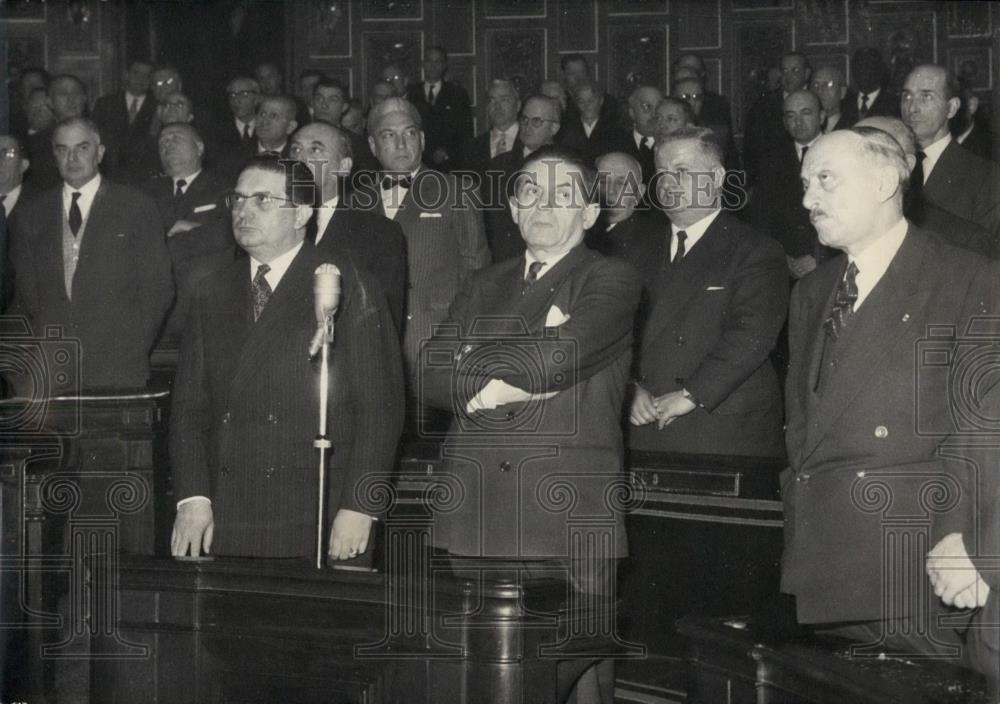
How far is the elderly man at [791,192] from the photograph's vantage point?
5594mm

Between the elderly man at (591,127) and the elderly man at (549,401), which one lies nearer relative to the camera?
the elderly man at (549,401)

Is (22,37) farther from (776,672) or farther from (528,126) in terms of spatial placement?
(776,672)

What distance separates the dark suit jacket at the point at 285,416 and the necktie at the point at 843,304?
3.63ft

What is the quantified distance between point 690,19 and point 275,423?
240 inches

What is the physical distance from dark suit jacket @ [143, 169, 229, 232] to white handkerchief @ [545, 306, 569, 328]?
9.46ft

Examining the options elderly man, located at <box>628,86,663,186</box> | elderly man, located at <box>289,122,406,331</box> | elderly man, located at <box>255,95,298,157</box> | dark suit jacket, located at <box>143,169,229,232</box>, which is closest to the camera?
elderly man, located at <box>289,122,406,331</box>

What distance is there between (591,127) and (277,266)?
4399mm

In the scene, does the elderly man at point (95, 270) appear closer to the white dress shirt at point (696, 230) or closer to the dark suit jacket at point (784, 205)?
the white dress shirt at point (696, 230)

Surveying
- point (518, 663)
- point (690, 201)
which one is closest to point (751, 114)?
point (690, 201)

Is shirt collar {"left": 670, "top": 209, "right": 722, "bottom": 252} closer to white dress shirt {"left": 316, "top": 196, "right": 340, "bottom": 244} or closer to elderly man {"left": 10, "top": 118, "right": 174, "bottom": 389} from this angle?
white dress shirt {"left": 316, "top": 196, "right": 340, "bottom": 244}

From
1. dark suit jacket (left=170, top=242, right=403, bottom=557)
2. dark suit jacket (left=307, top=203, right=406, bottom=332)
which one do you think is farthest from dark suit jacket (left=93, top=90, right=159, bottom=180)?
dark suit jacket (left=170, top=242, right=403, bottom=557)

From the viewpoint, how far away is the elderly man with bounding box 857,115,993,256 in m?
4.16

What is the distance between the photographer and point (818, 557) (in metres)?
2.83

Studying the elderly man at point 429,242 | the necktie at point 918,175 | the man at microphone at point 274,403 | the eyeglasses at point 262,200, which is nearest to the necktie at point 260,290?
the man at microphone at point 274,403
